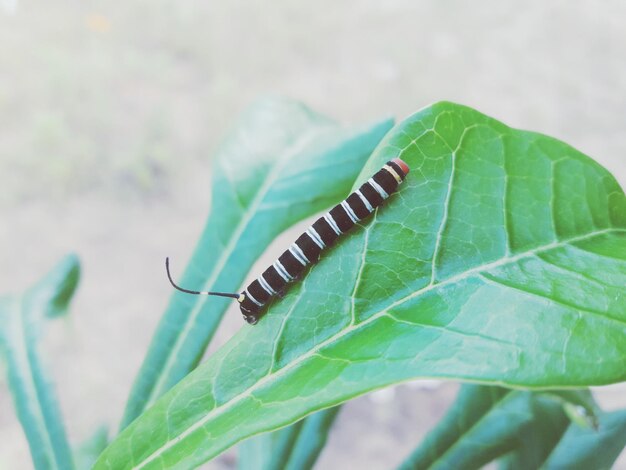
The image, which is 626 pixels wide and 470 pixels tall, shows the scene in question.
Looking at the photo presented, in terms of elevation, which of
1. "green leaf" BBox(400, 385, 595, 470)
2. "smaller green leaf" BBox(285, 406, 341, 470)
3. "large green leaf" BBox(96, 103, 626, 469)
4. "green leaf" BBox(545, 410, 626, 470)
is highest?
"large green leaf" BBox(96, 103, 626, 469)

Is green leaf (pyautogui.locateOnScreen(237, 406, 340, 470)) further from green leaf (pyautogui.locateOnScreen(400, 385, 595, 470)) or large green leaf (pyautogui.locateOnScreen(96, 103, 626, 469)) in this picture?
large green leaf (pyautogui.locateOnScreen(96, 103, 626, 469))

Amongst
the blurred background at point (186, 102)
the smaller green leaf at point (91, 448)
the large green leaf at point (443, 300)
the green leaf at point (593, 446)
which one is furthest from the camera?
the blurred background at point (186, 102)

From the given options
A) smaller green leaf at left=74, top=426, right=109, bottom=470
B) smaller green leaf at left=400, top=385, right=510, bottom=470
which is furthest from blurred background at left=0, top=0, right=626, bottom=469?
smaller green leaf at left=400, top=385, right=510, bottom=470

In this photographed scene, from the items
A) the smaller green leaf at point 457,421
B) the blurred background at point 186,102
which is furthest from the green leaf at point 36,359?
the blurred background at point 186,102

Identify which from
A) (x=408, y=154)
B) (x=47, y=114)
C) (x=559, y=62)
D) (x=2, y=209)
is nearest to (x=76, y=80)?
(x=47, y=114)

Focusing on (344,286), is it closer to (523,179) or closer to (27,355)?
(523,179)

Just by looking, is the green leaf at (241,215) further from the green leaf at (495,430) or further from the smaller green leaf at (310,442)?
the green leaf at (495,430)
